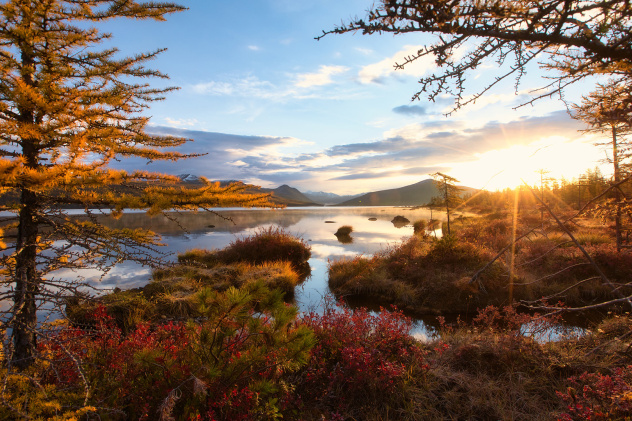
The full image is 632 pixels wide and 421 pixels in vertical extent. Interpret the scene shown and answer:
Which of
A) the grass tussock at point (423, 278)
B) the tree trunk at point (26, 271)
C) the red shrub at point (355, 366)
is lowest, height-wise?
the grass tussock at point (423, 278)

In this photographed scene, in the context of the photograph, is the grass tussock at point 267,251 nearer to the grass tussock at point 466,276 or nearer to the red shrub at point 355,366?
the grass tussock at point 466,276

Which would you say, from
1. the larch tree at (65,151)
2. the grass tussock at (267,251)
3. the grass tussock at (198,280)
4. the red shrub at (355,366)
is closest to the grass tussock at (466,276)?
the grass tussock at (198,280)

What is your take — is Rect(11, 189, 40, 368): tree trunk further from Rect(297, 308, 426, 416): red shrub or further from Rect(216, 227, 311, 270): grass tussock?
Rect(216, 227, 311, 270): grass tussock

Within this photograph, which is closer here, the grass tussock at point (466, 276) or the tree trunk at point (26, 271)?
the tree trunk at point (26, 271)

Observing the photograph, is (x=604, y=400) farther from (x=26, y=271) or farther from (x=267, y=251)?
(x=267, y=251)

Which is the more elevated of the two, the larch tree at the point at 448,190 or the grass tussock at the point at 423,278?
the larch tree at the point at 448,190

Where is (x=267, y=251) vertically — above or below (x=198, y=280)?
above

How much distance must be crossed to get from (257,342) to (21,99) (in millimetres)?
3649

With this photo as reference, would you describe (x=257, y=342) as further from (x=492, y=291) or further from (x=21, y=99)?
(x=492, y=291)

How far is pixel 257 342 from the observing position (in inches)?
135

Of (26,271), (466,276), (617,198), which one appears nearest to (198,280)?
(26,271)

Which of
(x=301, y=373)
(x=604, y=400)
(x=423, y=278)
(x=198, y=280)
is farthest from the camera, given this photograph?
(x=198, y=280)

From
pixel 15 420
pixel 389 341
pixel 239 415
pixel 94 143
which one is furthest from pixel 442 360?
pixel 94 143

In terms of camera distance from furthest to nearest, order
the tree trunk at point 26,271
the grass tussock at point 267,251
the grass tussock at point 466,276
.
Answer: the grass tussock at point 267,251 < the grass tussock at point 466,276 < the tree trunk at point 26,271
